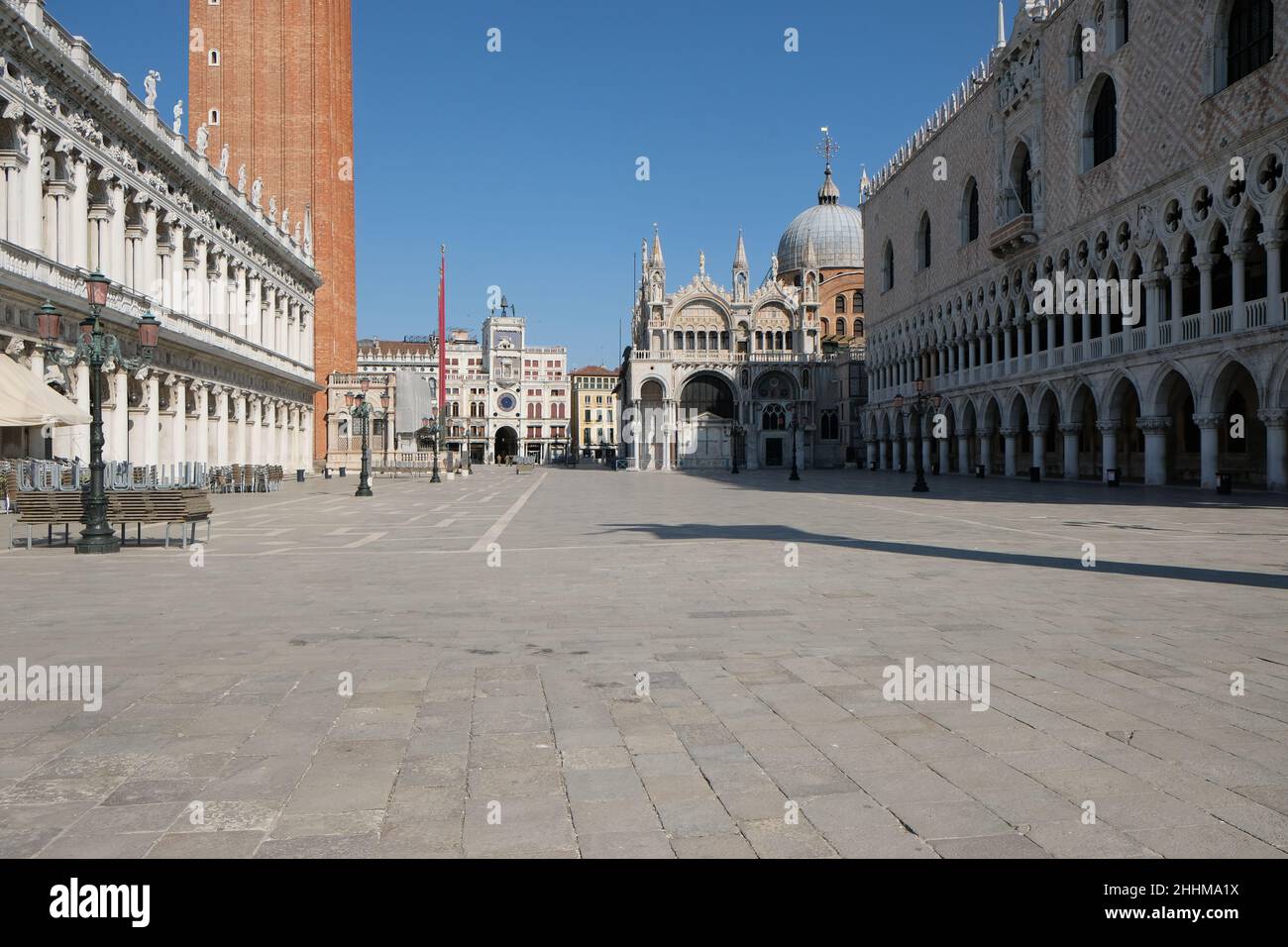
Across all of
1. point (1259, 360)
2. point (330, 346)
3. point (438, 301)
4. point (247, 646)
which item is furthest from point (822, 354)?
point (247, 646)

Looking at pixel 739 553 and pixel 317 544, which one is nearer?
pixel 739 553

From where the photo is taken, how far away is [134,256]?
122 ft

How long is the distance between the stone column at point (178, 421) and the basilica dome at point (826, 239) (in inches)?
2648

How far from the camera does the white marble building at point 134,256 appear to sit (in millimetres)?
27203

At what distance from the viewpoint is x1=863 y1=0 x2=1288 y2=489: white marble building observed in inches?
1151

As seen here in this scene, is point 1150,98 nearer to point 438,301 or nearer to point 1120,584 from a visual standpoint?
point 1120,584

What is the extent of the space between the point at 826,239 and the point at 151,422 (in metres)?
74.5

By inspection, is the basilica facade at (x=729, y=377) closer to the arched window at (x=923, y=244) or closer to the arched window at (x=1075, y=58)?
the arched window at (x=923, y=244)

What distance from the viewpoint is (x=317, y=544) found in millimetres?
15664

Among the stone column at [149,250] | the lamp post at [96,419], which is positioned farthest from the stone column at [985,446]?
the lamp post at [96,419]

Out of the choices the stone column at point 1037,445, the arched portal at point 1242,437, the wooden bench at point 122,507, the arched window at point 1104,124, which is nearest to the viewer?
the wooden bench at point 122,507

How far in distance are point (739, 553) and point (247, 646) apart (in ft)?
25.2

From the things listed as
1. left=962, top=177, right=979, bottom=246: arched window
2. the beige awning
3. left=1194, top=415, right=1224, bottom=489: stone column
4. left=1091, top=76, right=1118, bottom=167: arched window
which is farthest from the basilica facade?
the beige awning
